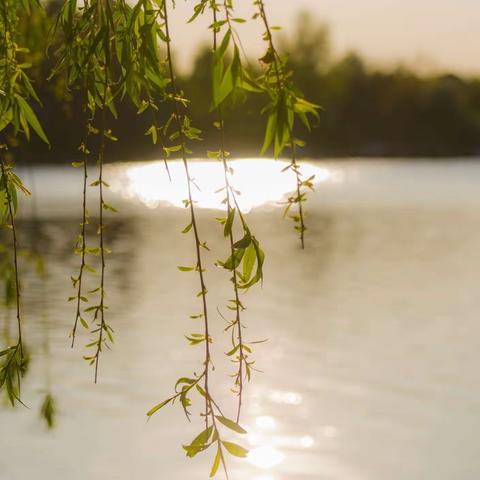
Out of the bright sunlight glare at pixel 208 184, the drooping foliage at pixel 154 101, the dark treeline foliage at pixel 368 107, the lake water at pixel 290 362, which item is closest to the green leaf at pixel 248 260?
the drooping foliage at pixel 154 101

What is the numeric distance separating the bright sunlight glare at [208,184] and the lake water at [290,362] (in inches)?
500

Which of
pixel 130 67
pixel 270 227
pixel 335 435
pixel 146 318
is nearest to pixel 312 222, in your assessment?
pixel 270 227

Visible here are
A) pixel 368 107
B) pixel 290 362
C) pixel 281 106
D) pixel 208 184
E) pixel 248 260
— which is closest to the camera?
pixel 281 106

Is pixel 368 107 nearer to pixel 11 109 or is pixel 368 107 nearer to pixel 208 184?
pixel 208 184

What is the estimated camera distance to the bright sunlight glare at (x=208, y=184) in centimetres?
4450

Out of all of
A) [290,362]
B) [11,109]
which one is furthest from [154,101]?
[290,362]

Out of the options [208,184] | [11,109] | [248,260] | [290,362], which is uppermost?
[11,109]

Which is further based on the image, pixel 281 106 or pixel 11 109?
pixel 11 109

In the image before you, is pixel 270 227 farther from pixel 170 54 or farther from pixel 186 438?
pixel 170 54

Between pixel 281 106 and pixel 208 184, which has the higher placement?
pixel 281 106

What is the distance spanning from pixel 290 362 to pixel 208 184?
48042 millimetres

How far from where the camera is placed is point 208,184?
2372 inches

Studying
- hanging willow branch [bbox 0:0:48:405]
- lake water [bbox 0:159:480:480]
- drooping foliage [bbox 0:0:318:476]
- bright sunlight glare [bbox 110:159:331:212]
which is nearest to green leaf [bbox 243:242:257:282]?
drooping foliage [bbox 0:0:318:476]

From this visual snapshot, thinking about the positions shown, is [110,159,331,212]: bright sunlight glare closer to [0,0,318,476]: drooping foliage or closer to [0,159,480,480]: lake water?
[0,159,480,480]: lake water
